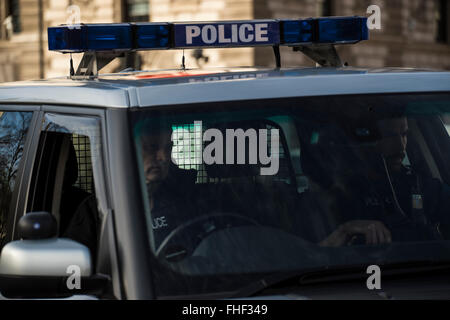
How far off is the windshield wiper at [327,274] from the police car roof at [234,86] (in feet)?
1.79

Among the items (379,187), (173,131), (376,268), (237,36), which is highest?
(237,36)

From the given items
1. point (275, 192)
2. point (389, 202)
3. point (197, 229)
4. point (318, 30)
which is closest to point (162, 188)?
point (197, 229)

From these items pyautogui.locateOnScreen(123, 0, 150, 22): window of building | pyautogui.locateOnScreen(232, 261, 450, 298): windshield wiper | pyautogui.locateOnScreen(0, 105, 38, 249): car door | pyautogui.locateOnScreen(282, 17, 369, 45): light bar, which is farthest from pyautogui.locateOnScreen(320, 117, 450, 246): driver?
pyautogui.locateOnScreen(123, 0, 150, 22): window of building

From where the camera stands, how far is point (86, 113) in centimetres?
281

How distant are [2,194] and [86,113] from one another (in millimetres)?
743

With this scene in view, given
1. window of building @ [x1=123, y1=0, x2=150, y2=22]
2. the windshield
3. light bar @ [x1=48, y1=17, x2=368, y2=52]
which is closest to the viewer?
the windshield

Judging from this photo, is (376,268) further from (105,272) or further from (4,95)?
(4,95)

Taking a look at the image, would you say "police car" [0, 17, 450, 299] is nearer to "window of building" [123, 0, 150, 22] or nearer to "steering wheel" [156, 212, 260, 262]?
"steering wheel" [156, 212, 260, 262]

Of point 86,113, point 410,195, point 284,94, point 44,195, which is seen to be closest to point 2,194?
point 44,195

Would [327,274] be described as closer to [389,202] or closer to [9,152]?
[389,202]

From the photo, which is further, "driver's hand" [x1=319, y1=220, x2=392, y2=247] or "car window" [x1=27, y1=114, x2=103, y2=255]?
"car window" [x1=27, y1=114, x2=103, y2=255]

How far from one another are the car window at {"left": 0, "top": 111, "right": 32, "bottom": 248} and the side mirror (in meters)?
0.70

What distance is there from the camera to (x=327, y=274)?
2555mm

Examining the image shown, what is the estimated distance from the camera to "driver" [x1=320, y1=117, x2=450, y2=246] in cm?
272
